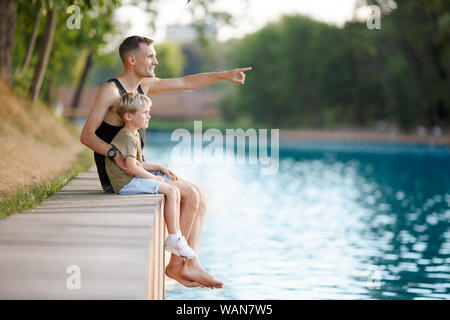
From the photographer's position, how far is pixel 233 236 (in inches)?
396

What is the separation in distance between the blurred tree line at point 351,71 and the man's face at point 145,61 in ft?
74.1

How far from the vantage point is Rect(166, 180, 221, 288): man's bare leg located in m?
4.86

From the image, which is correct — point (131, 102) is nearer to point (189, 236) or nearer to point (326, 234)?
point (189, 236)

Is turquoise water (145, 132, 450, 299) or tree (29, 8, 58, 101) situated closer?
turquoise water (145, 132, 450, 299)

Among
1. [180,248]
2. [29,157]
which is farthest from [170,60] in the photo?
[180,248]

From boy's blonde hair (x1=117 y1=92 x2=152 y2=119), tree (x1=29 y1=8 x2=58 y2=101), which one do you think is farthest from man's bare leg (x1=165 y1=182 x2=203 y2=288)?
tree (x1=29 y1=8 x2=58 y2=101)

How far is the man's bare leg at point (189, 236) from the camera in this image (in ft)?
15.9

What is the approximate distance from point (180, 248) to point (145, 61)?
55.3 inches

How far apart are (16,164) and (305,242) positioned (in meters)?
3.94

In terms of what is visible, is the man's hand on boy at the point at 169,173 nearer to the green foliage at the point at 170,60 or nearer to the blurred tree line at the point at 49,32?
the blurred tree line at the point at 49,32

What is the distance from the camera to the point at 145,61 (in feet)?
16.8

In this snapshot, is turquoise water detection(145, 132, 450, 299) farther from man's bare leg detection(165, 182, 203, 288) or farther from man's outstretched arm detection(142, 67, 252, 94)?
man's outstretched arm detection(142, 67, 252, 94)

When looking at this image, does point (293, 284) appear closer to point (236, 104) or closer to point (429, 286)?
point (429, 286)

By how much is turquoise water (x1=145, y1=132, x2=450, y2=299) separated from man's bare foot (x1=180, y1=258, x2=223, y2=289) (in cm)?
178
